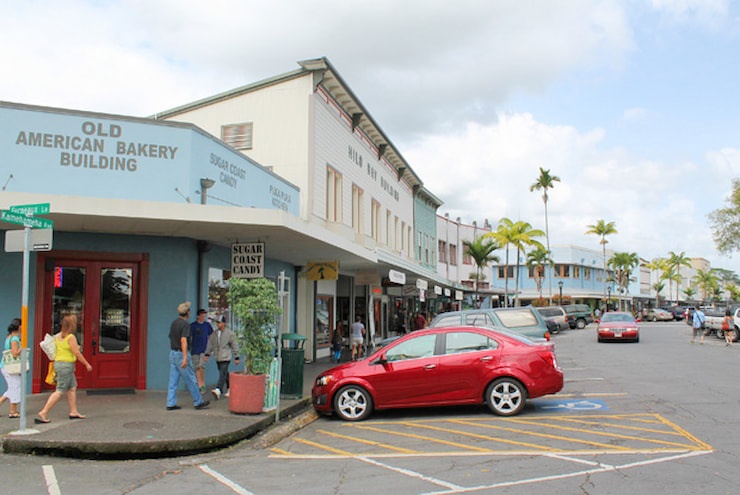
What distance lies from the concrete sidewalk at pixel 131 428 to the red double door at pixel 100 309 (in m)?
0.72

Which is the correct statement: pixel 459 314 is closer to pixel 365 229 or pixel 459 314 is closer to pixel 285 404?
pixel 285 404

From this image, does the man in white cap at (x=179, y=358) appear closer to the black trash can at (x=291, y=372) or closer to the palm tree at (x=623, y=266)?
the black trash can at (x=291, y=372)

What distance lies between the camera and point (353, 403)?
10.2 meters

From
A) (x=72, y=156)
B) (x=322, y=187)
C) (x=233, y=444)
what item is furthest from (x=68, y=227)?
(x=322, y=187)

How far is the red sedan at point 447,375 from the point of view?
987 centimetres

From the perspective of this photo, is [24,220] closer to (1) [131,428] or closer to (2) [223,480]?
(1) [131,428]

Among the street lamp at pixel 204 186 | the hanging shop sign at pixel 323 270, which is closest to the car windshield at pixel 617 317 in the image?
the hanging shop sign at pixel 323 270

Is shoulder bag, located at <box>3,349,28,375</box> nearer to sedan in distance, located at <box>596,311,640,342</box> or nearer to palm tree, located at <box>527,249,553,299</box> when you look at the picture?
sedan in distance, located at <box>596,311,640,342</box>

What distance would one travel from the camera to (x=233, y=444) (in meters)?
8.77

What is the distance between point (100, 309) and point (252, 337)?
3767 mm

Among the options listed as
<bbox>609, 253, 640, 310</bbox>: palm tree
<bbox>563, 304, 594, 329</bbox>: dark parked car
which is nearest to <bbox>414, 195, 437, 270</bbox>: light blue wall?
<bbox>563, 304, 594, 329</bbox>: dark parked car

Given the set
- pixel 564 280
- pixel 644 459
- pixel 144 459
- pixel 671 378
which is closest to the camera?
pixel 644 459

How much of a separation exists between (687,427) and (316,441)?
5181 millimetres

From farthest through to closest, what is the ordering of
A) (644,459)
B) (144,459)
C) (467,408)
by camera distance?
(467,408) → (144,459) → (644,459)
